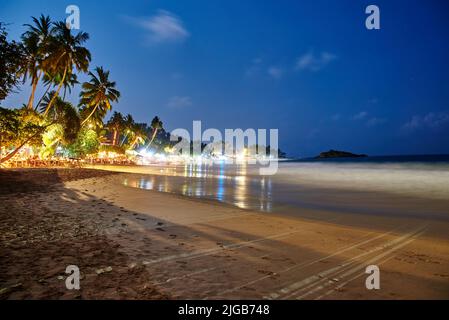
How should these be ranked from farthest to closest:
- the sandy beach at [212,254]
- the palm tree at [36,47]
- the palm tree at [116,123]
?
the palm tree at [116,123]
the palm tree at [36,47]
the sandy beach at [212,254]

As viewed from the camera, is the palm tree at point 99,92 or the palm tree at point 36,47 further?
the palm tree at point 99,92

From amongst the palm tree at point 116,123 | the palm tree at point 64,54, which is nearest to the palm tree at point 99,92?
the palm tree at point 64,54

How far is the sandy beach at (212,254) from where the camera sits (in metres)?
3.99

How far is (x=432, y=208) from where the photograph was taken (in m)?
12.3

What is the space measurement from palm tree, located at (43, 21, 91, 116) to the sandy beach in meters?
25.6

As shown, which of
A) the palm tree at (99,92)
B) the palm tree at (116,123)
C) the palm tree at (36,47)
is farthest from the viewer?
the palm tree at (116,123)

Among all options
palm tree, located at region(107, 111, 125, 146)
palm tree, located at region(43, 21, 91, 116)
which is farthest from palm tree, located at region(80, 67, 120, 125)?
palm tree, located at region(107, 111, 125, 146)

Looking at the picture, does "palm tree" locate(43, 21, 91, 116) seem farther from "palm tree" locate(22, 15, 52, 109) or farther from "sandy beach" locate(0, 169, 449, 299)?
"sandy beach" locate(0, 169, 449, 299)

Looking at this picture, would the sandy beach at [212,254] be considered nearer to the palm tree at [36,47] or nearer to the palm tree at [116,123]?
the palm tree at [36,47]

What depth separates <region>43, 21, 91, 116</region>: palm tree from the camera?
29625mm

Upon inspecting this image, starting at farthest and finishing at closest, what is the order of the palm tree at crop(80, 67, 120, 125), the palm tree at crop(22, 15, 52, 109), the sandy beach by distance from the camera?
the palm tree at crop(80, 67, 120, 125) → the palm tree at crop(22, 15, 52, 109) → the sandy beach

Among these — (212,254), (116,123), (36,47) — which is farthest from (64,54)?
(116,123)

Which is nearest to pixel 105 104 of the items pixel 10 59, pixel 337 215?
pixel 10 59

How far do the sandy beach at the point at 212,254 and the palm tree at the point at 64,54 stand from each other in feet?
84.0
